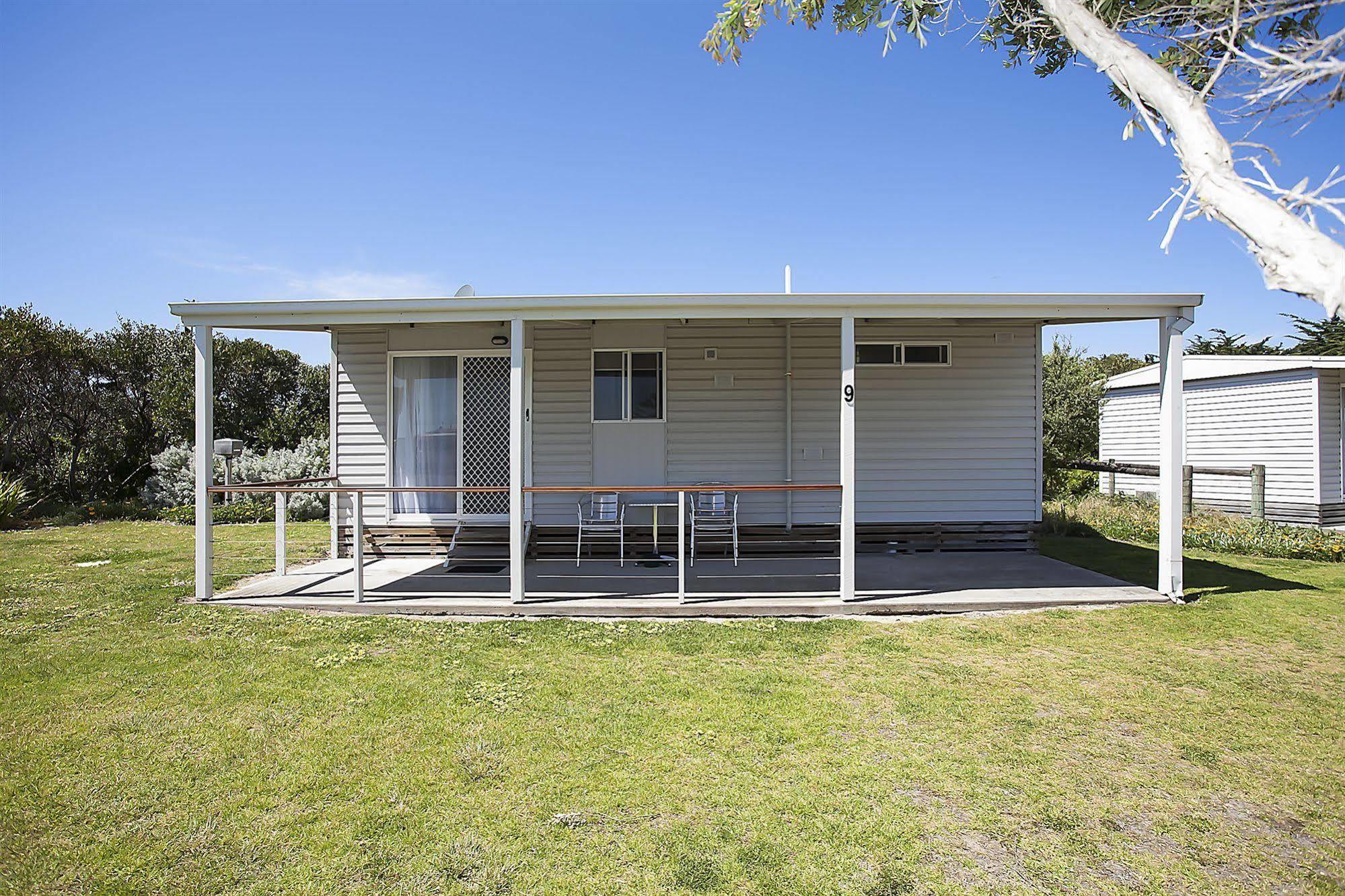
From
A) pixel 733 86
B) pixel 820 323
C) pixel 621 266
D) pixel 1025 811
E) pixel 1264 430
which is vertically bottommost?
pixel 1025 811

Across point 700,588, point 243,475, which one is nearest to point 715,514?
point 700,588

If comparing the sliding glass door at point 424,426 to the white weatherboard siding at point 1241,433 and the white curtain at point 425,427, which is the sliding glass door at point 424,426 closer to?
the white curtain at point 425,427

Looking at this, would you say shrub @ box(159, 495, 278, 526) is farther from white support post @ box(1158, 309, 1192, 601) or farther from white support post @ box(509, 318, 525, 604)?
white support post @ box(1158, 309, 1192, 601)

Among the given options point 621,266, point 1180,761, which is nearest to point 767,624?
point 1180,761

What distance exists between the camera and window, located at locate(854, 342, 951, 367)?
8695 millimetres

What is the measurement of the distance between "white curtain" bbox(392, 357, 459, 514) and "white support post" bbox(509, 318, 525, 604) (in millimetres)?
2626

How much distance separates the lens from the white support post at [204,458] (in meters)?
6.29

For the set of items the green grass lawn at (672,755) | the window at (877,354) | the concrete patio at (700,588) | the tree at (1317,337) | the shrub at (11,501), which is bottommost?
the green grass lawn at (672,755)

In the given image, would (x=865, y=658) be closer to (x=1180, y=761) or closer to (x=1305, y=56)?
(x=1180, y=761)

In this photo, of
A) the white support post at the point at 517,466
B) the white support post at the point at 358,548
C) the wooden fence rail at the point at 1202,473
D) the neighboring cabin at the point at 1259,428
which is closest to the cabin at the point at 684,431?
the white support post at the point at 358,548

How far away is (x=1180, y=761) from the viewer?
11.4 feet

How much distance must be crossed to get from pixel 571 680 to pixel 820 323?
18.1 ft

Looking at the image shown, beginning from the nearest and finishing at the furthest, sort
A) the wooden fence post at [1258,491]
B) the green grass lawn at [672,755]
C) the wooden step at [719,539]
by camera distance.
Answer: the green grass lawn at [672,755], the wooden step at [719,539], the wooden fence post at [1258,491]

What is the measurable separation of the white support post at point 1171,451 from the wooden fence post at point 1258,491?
5981mm
